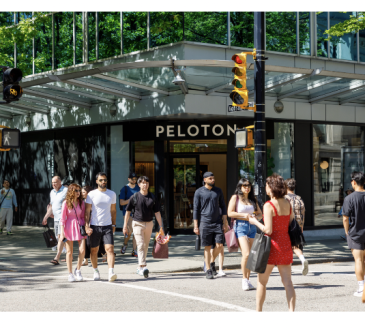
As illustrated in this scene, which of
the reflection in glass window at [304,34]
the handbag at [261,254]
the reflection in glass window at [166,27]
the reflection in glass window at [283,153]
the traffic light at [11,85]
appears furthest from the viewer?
the reflection in glass window at [283,153]

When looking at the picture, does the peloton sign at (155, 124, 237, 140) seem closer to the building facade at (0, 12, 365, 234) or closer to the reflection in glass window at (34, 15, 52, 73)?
the building facade at (0, 12, 365, 234)

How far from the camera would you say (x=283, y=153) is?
16.9 metres

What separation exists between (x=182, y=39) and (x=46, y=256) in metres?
6.80

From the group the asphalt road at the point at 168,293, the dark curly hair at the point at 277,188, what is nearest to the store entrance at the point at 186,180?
the asphalt road at the point at 168,293

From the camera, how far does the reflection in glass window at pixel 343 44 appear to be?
16.7 meters

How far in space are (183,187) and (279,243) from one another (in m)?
10.7

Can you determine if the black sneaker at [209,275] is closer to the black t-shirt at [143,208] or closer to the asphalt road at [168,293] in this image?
the asphalt road at [168,293]

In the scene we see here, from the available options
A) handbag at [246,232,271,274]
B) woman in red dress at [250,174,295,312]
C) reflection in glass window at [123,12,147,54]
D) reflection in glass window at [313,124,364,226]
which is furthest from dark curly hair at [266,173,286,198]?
reflection in glass window at [313,124,364,226]

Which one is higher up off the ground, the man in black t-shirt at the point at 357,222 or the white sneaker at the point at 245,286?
the man in black t-shirt at the point at 357,222

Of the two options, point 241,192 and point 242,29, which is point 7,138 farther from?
point 242,29

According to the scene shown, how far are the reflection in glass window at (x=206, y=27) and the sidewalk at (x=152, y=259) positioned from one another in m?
A: 5.81

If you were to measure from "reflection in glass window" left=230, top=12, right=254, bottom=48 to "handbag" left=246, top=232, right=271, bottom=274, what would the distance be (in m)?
10.0

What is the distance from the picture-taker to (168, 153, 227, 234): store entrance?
16.5 meters

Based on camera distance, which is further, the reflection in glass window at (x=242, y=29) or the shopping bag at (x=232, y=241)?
the reflection in glass window at (x=242, y=29)
